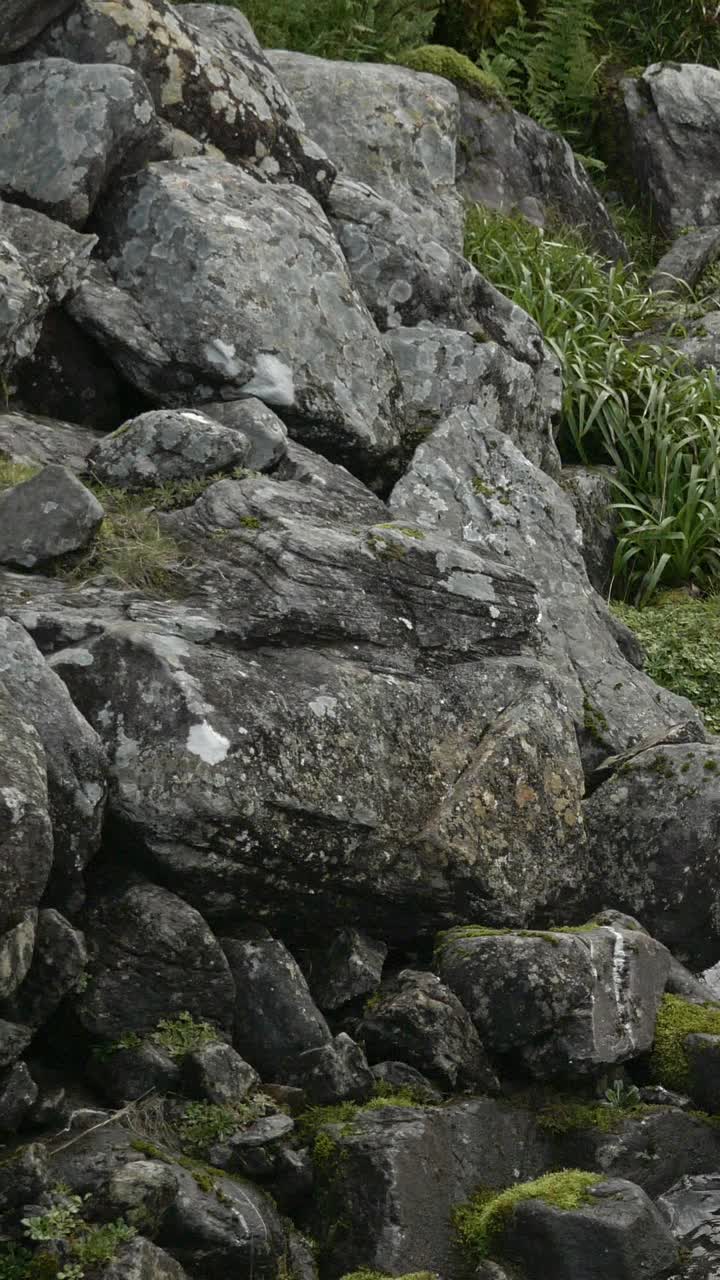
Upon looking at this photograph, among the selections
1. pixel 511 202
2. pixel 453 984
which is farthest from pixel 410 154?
pixel 453 984

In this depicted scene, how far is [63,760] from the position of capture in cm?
536

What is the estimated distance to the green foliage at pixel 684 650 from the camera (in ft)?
35.2

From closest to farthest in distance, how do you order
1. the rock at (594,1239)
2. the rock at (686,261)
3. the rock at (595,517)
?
the rock at (594,1239) → the rock at (595,517) → the rock at (686,261)

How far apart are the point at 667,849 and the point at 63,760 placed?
10.6ft

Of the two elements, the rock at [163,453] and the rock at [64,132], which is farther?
the rock at [64,132]

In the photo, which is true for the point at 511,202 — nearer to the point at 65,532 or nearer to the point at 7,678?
the point at 65,532

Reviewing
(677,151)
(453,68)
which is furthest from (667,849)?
(677,151)

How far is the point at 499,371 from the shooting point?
392 inches

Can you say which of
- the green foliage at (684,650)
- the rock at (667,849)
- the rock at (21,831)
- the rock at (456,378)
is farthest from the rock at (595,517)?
the rock at (21,831)

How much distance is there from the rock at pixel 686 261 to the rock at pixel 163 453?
967 centimetres

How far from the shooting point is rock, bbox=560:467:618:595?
11.9 meters

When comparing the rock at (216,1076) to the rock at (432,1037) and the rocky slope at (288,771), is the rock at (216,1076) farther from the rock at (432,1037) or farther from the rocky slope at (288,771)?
the rock at (432,1037)

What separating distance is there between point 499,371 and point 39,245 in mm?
3384

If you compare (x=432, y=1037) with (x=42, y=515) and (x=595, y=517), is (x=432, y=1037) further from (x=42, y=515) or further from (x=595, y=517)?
(x=595, y=517)
